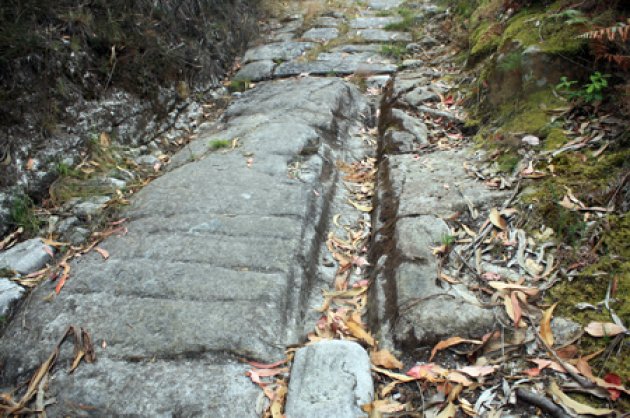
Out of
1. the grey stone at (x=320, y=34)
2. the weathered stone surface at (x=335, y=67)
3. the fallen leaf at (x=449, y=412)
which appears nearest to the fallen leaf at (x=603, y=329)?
the fallen leaf at (x=449, y=412)

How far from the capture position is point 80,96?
367 cm

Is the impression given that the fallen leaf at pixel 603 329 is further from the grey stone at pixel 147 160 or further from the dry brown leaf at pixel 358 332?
the grey stone at pixel 147 160

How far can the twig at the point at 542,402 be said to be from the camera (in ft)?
5.42

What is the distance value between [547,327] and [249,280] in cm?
151

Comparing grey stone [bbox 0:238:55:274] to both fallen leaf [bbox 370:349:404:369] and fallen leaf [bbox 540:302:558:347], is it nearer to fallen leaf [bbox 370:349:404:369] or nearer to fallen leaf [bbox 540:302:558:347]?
fallen leaf [bbox 370:349:404:369]

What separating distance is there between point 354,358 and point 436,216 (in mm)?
1147

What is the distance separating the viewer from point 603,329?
182 cm

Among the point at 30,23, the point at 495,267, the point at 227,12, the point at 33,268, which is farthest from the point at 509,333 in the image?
the point at 227,12

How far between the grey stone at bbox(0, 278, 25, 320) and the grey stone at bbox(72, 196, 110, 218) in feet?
2.22

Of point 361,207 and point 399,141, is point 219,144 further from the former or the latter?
point 399,141

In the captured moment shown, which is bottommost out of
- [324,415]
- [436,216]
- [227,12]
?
[324,415]

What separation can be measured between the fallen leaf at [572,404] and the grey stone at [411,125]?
8.04 ft

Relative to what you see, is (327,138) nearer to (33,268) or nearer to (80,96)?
(80,96)

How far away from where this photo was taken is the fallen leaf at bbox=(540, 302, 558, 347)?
75.1 inches
